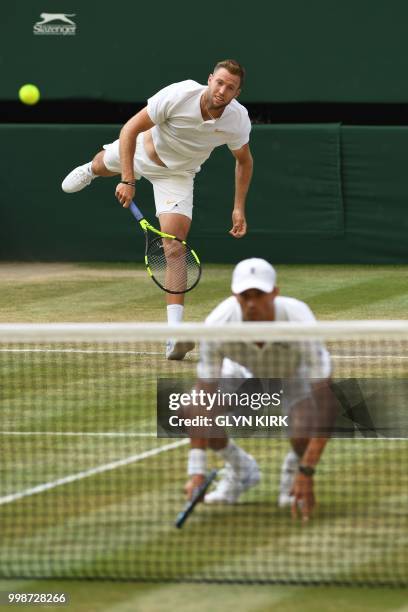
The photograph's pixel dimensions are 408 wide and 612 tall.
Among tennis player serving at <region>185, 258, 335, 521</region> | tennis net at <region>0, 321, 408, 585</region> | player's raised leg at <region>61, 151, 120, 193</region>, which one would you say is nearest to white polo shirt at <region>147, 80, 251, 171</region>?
player's raised leg at <region>61, 151, 120, 193</region>

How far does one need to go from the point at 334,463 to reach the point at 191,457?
878 millimetres

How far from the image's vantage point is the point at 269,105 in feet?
56.6

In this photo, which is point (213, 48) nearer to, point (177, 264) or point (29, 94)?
point (29, 94)

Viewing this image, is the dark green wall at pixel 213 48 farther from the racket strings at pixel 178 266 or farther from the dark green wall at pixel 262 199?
the racket strings at pixel 178 266

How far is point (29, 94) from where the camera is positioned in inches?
645

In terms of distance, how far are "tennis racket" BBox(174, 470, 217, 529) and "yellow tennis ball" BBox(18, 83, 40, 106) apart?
11.0 m

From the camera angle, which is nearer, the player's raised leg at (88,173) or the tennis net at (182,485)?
the tennis net at (182,485)

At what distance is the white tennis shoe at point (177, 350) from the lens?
9500 mm

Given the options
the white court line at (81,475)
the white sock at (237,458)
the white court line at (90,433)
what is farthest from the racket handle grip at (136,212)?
the white sock at (237,458)

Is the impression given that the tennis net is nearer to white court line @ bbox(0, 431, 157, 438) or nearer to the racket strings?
white court line @ bbox(0, 431, 157, 438)

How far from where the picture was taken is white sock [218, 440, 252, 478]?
612cm

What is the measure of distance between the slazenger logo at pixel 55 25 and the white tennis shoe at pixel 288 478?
36.7 feet

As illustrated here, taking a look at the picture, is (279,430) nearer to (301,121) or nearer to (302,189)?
(302,189)

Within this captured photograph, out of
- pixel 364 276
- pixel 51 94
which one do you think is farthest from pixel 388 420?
pixel 51 94
